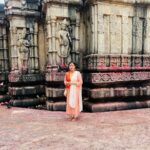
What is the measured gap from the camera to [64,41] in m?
8.53

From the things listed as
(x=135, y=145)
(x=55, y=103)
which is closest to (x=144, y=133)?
Result: (x=135, y=145)

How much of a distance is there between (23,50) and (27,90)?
5.72 feet

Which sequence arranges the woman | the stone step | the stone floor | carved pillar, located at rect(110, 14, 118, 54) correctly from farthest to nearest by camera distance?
1. carved pillar, located at rect(110, 14, 118, 54)
2. the stone step
3. the woman
4. the stone floor

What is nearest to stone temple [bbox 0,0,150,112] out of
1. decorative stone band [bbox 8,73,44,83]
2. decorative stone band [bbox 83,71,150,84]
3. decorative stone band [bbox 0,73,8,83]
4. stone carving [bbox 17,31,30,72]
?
decorative stone band [bbox 83,71,150,84]

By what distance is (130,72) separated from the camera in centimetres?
868

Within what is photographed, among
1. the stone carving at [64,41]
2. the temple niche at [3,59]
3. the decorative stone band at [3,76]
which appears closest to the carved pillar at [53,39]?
the stone carving at [64,41]

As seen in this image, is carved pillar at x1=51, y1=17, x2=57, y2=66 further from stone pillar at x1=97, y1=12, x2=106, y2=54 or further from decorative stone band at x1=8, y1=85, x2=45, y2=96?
decorative stone band at x1=8, y1=85, x2=45, y2=96

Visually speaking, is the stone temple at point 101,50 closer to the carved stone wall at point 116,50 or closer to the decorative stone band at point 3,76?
the carved stone wall at point 116,50

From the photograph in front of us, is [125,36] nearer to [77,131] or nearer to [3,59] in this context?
[77,131]

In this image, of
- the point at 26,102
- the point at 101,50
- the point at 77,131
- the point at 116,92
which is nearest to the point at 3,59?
the point at 26,102

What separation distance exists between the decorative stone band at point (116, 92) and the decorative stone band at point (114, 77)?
0.33 meters

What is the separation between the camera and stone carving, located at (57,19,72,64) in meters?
8.54

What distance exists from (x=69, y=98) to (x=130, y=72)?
291 centimetres

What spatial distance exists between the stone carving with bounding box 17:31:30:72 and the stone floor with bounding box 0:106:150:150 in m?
2.65
